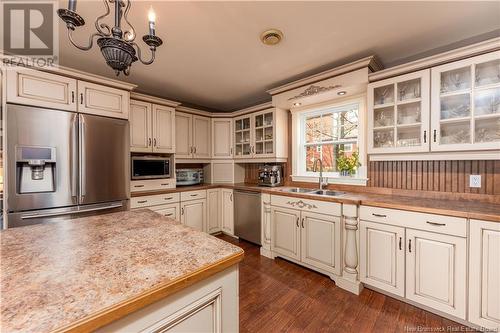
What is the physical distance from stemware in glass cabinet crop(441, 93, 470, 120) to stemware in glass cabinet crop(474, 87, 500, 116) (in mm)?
58

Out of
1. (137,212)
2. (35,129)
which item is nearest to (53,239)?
(137,212)

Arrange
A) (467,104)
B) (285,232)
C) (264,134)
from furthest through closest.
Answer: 1. (264,134)
2. (285,232)
3. (467,104)

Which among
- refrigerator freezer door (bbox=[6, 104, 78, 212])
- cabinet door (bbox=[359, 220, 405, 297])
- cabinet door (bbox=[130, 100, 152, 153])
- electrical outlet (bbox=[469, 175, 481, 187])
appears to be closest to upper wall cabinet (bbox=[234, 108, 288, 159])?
cabinet door (bbox=[130, 100, 152, 153])

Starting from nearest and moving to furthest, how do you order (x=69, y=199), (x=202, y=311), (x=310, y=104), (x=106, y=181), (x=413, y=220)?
(x=202, y=311) < (x=413, y=220) < (x=69, y=199) < (x=106, y=181) < (x=310, y=104)

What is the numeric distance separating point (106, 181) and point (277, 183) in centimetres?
228

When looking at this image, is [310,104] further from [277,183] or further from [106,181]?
[106,181]

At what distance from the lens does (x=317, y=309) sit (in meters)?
1.83

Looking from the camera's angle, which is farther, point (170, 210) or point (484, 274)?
point (170, 210)

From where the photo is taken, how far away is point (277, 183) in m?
3.35

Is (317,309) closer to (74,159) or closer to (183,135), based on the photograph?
(74,159)

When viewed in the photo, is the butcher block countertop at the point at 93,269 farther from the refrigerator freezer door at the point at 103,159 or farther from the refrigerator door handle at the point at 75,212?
the refrigerator freezer door at the point at 103,159

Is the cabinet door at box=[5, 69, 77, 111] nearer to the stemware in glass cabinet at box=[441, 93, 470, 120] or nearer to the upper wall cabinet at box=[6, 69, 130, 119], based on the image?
the upper wall cabinet at box=[6, 69, 130, 119]

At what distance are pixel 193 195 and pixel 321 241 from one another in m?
2.01

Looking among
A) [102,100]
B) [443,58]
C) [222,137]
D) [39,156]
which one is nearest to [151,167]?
[102,100]
